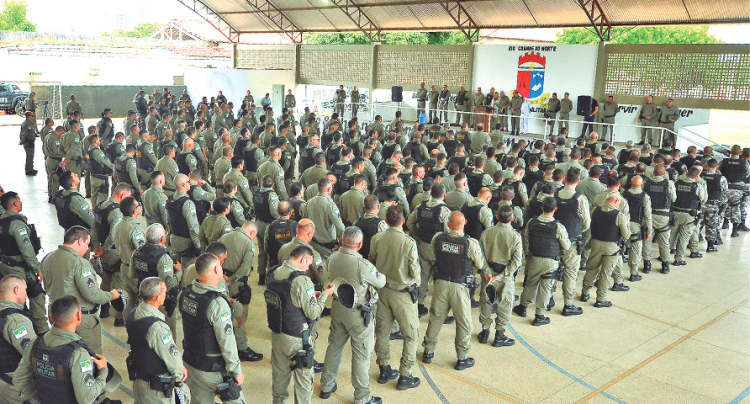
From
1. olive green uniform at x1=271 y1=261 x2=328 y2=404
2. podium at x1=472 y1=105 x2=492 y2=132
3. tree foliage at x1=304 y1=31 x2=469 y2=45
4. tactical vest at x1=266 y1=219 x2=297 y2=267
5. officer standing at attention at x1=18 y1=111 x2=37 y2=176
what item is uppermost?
tree foliage at x1=304 y1=31 x2=469 y2=45

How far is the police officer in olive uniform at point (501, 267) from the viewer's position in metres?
6.95

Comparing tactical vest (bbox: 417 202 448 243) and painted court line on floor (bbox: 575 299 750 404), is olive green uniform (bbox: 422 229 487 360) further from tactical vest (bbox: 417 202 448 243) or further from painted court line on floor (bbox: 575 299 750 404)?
painted court line on floor (bbox: 575 299 750 404)

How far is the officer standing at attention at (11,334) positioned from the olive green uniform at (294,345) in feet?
6.07

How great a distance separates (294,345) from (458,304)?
204 centimetres

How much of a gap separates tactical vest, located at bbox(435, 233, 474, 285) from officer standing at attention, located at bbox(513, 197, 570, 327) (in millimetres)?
1642

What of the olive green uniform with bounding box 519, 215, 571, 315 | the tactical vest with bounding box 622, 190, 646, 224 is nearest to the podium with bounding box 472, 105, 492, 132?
the tactical vest with bounding box 622, 190, 646, 224

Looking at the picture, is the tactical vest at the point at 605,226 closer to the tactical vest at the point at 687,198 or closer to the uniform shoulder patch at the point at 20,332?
the tactical vest at the point at 687,198

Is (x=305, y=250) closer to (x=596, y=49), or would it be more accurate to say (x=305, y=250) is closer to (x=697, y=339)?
(x=697, y=339)

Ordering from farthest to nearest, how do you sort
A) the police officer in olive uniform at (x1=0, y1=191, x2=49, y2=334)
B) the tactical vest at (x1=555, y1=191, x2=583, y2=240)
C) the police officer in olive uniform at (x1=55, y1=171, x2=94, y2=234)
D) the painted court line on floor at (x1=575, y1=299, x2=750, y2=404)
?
the tactical vest at (x1=555, y1=191, x2=583, y2=240) → the police officer in olive uniform at (x1=55, y1=171, x2=94, y2=234) → the police officer in olive uniform at (x1=0, y1=191, x2=49, y2=334) → the painted court line on floor at (x1=575, y1=299, x2=750, y2=404)

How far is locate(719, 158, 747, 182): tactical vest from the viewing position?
11.8 metres

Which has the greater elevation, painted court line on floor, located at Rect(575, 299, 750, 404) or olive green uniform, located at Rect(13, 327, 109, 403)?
olive green uniform, located at Rect(13, 327, 109, 403)

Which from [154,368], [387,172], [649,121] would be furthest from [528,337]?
[649,121]

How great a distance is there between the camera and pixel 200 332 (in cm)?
456

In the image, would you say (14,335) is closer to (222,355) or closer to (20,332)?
(20,332)
